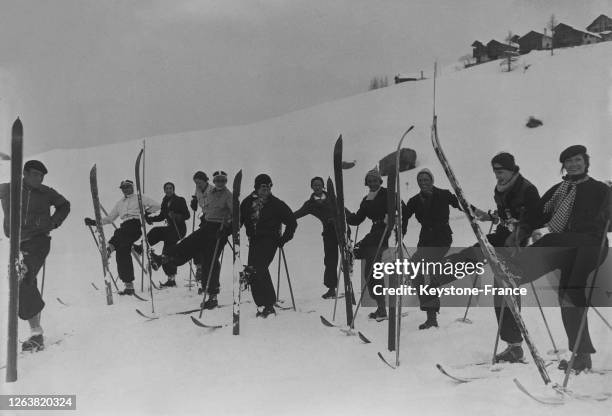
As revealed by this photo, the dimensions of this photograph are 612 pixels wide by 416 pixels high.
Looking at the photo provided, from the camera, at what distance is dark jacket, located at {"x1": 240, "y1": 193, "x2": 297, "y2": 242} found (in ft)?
12.8

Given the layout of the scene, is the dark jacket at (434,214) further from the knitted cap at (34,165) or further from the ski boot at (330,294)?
the knitted cap at (34,165)

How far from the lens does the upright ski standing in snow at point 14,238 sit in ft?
9.13

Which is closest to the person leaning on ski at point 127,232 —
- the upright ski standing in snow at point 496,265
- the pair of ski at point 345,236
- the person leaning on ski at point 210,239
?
the person leaning on ski at point 210,239

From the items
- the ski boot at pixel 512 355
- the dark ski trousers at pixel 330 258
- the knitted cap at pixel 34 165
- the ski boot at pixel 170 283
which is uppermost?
the knitted cap at pixel 34 165

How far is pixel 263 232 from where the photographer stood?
12.8 feet

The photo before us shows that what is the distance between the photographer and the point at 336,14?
3229 mm

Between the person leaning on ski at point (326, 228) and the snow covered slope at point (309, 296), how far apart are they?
0.37 ft

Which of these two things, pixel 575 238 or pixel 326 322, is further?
pixel 326 322

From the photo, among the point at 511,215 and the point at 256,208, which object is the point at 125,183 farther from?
the point at 511,215

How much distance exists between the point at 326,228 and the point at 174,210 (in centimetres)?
169

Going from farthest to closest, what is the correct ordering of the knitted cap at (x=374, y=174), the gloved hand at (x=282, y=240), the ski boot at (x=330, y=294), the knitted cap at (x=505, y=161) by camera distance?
the ski boot at (x=330, y=294), the gloved hand at (x=282, y=240), the knitted cap at (x=374, y=174), the knitted cap at (x=505, y=161)

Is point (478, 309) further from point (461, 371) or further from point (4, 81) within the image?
point (4, 81)

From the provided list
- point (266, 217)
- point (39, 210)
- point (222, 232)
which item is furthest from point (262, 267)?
point (39, 210)

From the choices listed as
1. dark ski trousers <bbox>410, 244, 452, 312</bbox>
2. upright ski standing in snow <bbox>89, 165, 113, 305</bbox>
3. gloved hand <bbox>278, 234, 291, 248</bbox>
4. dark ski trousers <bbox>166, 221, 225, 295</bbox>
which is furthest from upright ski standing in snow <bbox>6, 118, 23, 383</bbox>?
dark ski trousers <bbox>410, 244, 452, 312</bbox>
